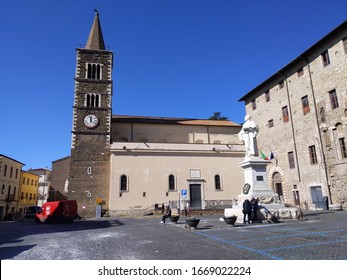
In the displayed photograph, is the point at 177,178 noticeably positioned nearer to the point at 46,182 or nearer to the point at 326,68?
the point at 326,68

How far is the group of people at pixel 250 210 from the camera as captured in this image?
499 inches

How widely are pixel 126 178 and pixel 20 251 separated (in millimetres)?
19291

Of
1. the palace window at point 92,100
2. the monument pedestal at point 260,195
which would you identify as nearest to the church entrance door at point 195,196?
the monument pedestal at point 260,195

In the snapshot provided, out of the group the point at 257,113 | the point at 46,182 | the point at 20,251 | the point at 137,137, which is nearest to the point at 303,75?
the point at 257,113

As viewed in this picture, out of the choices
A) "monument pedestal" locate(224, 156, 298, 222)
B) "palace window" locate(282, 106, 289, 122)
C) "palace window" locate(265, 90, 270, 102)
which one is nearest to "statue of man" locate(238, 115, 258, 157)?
"monument pedestal" locate(224, 156, 298, 222)

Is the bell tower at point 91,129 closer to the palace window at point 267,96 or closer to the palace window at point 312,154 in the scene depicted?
the palace window at point 267,96

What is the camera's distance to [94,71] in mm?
31688

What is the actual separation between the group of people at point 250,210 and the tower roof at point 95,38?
2852cm

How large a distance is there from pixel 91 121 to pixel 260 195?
70.7 feet

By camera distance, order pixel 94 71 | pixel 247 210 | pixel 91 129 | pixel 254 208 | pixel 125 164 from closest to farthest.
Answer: pixel 247 210 → pixel 254 208 → pixel 125 164 → pixel 91 129 → pixel 94 71

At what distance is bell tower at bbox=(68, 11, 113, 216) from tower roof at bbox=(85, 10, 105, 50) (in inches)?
5.0

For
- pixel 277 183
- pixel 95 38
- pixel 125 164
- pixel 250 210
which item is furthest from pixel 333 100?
pixel 95 38

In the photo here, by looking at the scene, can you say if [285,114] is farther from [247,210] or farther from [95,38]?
[95,38]

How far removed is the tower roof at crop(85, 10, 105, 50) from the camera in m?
33.2
